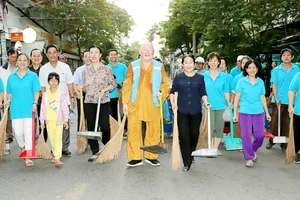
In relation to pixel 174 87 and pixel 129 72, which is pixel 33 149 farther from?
pixel 174 87

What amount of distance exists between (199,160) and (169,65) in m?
56.6

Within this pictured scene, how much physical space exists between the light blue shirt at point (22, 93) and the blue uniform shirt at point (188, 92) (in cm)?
214

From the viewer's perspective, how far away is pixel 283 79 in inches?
233

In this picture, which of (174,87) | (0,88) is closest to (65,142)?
(0,88)

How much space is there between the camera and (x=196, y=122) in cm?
493

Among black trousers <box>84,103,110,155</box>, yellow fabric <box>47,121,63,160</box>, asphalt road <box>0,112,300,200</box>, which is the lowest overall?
asphalt road <box>0,112,300,200</box>

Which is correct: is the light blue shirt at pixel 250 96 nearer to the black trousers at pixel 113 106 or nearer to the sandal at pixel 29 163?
the black trousers at pixel 113 106

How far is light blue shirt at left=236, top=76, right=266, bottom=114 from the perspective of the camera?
504cm

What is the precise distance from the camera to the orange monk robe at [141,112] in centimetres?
502

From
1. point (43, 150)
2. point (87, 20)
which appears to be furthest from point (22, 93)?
point (87, 20)

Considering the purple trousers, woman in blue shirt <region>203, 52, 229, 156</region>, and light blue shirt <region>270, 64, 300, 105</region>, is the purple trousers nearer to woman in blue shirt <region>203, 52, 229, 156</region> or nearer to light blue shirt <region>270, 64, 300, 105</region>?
woman in blue shirt <region>203, 52, 229, 156</region>

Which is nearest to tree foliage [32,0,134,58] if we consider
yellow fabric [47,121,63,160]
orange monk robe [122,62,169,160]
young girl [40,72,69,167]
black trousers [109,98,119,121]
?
black trousers [109,98,119,121]

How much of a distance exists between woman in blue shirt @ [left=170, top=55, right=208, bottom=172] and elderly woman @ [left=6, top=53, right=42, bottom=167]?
2.12 meters

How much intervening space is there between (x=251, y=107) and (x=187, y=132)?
100 cm
